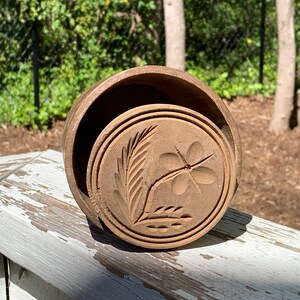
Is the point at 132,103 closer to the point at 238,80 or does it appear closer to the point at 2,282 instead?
the point at 2,282

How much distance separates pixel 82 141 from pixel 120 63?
5.79m

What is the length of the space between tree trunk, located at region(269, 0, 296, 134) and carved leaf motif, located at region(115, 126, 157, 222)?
482 centimetres

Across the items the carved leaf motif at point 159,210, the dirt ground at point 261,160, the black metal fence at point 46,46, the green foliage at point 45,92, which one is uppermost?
the carved leaf motif at point 159,210

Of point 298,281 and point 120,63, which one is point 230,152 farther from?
point 120,63

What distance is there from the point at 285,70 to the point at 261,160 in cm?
145

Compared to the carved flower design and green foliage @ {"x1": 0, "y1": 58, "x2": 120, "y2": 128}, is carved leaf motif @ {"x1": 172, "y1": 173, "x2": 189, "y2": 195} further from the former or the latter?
green foliage @ {"x1": 0, "y1": 58, "x2": 120, "y2": 128}

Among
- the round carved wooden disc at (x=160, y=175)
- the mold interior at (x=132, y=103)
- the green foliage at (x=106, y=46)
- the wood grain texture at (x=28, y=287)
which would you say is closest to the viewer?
the round carved wooden disc at (x=160, y=175)

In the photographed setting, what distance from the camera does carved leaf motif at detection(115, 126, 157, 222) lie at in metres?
1.37

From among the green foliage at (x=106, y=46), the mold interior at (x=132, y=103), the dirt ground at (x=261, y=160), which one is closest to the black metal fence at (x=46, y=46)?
the green foliage at (x=106, y=46)

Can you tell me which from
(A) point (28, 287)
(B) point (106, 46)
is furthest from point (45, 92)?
(A) point (28, 287)

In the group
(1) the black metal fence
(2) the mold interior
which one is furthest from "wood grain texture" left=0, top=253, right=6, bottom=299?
(1) the black metal fence

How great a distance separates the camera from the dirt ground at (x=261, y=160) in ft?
13.2

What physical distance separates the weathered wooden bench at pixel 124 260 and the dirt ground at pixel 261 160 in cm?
218

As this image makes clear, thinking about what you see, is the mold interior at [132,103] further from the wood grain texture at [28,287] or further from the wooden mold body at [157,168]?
the wood grain texture at [28,287]
